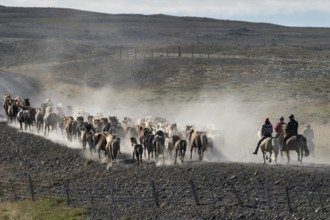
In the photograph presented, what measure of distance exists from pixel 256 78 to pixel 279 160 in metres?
41.2

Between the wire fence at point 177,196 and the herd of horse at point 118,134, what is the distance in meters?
3.08

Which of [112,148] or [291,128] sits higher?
[291,128]

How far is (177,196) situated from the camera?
92.9ft

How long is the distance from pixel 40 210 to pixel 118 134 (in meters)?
11.2

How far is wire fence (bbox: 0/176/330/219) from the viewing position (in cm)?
2592

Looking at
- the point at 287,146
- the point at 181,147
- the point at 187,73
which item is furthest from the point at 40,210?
the point at 187,73

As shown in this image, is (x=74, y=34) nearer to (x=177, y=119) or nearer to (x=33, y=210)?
(x=177, y=119)

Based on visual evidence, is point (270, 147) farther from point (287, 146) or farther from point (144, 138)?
point (144, 138)

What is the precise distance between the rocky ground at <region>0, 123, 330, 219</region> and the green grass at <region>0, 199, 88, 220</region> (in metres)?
0.52

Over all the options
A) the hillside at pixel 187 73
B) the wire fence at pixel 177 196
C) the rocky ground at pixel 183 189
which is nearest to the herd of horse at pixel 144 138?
the rocky ground at pixel 183 189

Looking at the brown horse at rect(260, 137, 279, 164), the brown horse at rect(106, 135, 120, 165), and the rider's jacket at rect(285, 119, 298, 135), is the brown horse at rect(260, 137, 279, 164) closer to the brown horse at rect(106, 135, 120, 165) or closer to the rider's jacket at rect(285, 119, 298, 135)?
the rider's jacket at rect(285, 119, 298, 135)

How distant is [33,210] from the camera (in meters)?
29.7

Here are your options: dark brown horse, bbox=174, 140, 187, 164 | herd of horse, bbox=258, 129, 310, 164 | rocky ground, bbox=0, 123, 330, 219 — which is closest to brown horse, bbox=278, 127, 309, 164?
herd of horse, bbox=258, 129, 310, 164

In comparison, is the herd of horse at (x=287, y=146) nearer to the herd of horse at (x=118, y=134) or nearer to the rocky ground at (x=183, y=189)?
the rocky ground at (x=183, y=189)
